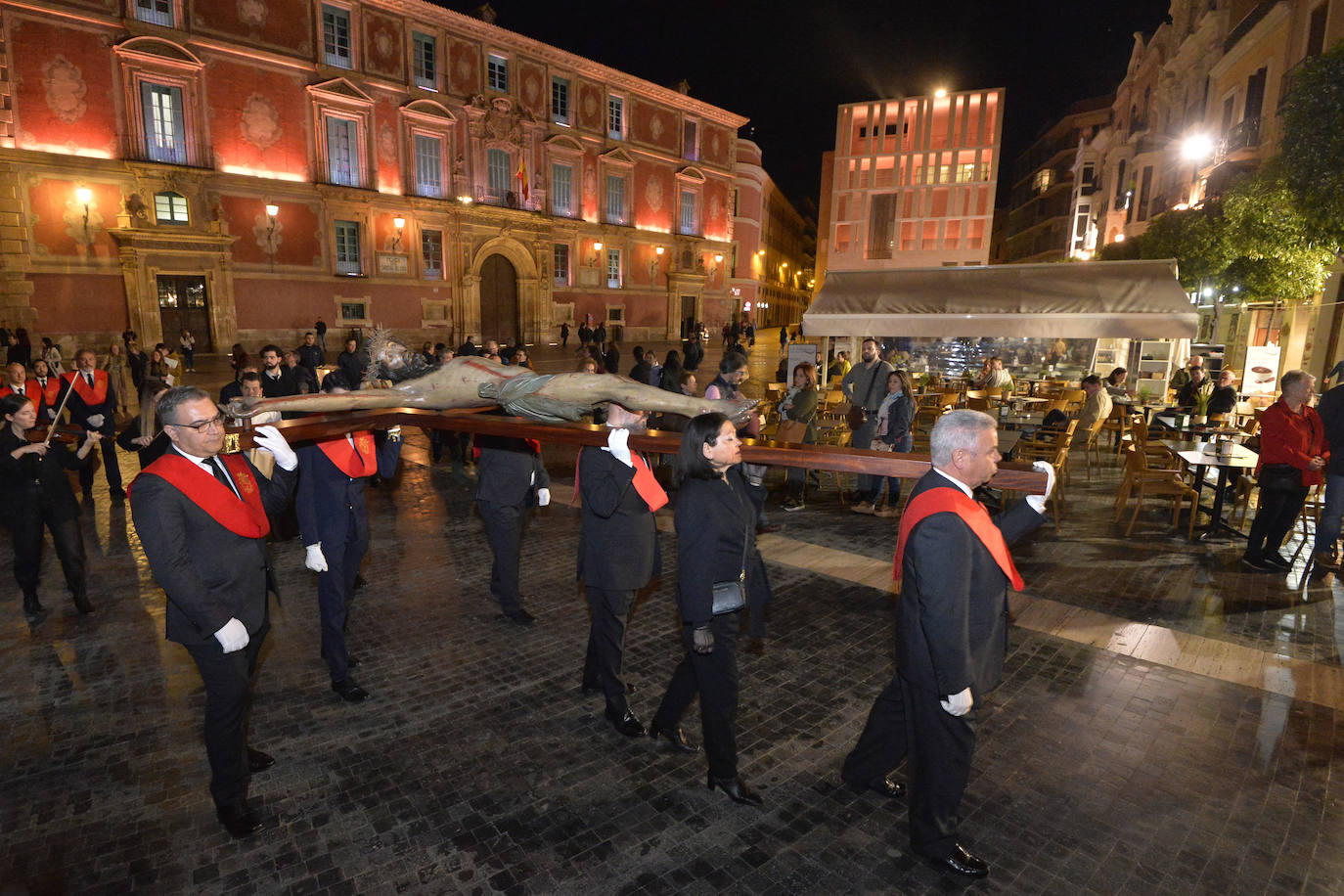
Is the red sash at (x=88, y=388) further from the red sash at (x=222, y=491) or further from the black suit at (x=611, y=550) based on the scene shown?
the black suit at (x=611, y=550)

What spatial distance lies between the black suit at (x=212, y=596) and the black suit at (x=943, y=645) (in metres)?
2.99

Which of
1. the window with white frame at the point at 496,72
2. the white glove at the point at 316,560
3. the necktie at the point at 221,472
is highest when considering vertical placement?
the window with white frame at the point at 496,72

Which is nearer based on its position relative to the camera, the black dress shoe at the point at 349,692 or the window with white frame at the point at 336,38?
the black dress shoe at the point at 349,692

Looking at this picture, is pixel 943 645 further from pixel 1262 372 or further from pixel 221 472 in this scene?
pixel 1262 372

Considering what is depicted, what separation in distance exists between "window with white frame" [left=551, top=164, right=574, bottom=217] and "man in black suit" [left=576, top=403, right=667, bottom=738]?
32.0 metres

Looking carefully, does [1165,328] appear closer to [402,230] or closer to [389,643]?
[389,643]

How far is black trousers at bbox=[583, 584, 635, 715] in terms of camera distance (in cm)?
410

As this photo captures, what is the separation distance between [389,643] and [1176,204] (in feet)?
105

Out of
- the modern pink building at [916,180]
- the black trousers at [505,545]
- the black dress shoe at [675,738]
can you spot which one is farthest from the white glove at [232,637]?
the modern pink building at [916,180]

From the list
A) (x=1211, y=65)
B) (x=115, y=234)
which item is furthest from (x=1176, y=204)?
(x=115, y=234)

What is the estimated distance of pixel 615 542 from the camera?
4004mm

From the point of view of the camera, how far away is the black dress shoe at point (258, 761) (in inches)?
149

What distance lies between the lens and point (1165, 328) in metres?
11.3

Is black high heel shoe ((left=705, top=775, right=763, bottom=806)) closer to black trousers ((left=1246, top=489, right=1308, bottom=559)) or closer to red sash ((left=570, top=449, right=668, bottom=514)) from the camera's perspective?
red sash ((left=570, top=449, right=668, bottom=514))
